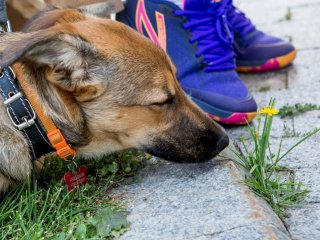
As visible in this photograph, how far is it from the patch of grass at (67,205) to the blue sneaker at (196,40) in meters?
0.82

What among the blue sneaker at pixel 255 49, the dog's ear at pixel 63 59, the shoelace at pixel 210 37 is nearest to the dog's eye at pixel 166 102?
the dog's ear at pixel 63 59

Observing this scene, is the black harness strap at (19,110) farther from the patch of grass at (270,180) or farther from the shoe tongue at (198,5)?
the shoe tongue at (198,5)

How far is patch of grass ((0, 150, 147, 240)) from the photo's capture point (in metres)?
2.48

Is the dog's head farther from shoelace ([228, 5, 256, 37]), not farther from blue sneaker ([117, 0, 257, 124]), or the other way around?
shoelace ([228, 5, 256, 37])

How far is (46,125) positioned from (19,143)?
0.17 meters

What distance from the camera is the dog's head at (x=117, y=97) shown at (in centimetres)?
268

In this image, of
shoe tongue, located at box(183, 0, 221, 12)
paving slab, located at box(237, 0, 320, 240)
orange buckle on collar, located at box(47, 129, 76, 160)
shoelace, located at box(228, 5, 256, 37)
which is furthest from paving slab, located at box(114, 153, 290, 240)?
shoelace, located at box(228, 5, 256, 37)

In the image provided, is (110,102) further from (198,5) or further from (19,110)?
(198,5)

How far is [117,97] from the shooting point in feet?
9.15

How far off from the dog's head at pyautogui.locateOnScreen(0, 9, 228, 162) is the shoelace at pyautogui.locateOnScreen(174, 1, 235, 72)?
0.92 metres

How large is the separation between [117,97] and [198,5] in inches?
52.6

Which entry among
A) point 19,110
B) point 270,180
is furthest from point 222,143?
point 19,110

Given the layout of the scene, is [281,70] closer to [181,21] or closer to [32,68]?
[181,21]

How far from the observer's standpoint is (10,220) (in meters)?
2.69
